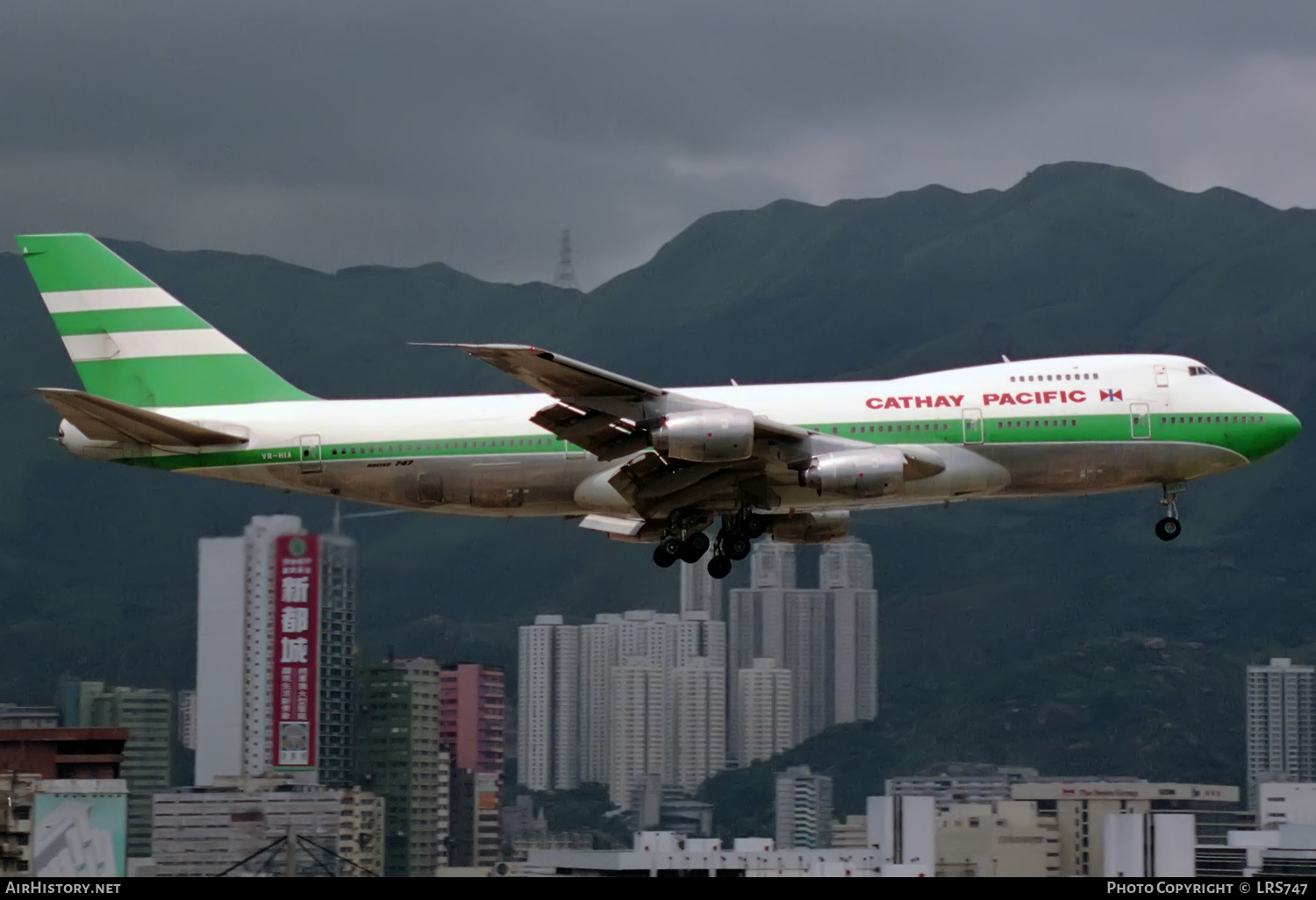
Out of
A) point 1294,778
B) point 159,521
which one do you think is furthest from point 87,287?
point 159,521

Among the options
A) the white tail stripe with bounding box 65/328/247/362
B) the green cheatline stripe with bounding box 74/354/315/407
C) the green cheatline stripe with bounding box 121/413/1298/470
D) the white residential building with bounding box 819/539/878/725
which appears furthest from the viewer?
the white residential building with bounding box 819/539/878/725

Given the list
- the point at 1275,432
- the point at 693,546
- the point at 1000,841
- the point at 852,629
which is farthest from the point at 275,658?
the point at 1275,432

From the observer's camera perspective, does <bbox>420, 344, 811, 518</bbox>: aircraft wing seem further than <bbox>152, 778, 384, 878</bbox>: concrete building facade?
No

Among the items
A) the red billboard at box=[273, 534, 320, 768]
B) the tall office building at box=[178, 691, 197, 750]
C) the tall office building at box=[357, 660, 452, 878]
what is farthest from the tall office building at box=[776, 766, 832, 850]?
the tall office building at box=[178, 691, 197, 750]

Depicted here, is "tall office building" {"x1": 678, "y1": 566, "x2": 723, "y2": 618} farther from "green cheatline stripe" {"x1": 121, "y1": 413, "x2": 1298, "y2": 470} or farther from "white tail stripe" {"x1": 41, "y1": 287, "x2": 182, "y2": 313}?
"green cheatline stripe" {"x1": 121, "y1": 413, "x2": 1298, "y2": 470}

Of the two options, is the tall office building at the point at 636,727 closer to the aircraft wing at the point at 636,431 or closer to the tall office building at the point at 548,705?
the tall office building at the point at 548,705

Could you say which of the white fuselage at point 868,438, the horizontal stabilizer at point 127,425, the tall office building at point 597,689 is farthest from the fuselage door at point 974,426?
the tall office building at point 597,689
